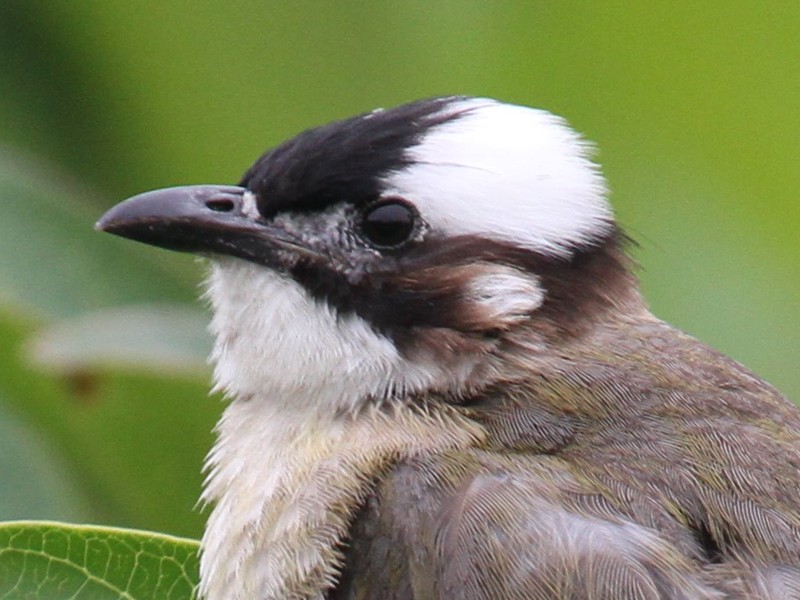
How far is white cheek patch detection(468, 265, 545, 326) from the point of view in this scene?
164 inches

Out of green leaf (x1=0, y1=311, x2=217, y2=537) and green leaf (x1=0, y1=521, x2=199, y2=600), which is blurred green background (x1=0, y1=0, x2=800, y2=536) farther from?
green leaf (x1=0, y1=521, x2=199, y2=600)

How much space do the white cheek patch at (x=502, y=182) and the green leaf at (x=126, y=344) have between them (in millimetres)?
851

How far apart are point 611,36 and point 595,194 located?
1701 millimetres

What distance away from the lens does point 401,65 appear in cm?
596

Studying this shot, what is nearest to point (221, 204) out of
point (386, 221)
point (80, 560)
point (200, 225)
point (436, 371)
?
point (200, 225)

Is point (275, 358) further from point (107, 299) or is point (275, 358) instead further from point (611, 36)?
point (611, 36)

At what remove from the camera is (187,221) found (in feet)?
13.8

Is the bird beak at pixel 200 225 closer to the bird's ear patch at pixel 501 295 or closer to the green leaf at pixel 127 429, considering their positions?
the bird's ear patch at pixel 501 295

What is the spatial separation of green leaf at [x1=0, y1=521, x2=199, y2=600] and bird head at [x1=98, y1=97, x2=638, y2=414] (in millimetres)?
564

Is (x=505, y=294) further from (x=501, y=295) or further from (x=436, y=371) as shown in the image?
(x=436, y=371)

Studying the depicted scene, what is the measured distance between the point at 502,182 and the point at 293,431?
771mm

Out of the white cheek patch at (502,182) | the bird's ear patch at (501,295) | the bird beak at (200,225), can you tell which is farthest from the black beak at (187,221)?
the bird's ear patch at (501,295)

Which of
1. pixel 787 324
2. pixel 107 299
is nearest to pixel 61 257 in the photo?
pixel 107 299

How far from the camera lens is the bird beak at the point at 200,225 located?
13.7 ft
